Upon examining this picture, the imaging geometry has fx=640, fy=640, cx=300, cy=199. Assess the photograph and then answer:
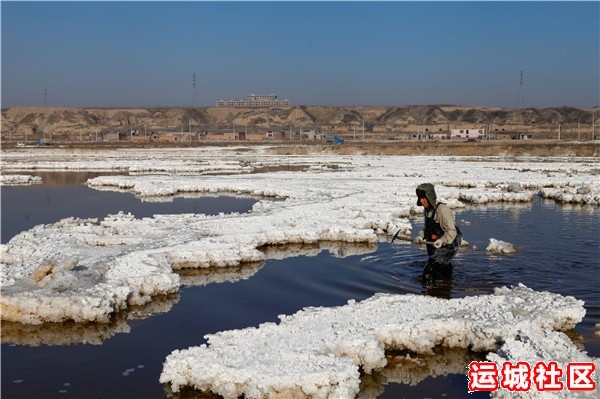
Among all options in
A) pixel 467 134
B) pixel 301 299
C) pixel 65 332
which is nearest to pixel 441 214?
pixel 301 299

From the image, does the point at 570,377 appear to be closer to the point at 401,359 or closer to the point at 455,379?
the point at 455,379

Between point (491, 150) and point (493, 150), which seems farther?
point (491, 150)

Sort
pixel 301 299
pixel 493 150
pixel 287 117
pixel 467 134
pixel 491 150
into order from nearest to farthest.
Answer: pixel 301 299, pixel 493 150, pixel 491 150, pixel 467 134, pixel 287 117

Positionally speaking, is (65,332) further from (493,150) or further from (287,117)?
(287,117)

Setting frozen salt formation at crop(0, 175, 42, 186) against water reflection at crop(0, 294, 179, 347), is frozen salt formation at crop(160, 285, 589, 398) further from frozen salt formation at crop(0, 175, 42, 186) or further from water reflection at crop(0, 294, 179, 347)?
frozen salt formation at crop(0, 175, 42, 186)

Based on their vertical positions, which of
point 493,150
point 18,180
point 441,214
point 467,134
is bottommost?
point 18,180

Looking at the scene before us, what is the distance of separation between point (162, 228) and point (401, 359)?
8.69m

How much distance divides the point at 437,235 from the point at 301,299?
2.59m

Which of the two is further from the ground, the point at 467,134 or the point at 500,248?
the point at 467,134

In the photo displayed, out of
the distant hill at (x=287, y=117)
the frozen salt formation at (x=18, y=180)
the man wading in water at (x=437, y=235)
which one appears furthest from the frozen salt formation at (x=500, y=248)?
the distant hill at (x=287, y=117)

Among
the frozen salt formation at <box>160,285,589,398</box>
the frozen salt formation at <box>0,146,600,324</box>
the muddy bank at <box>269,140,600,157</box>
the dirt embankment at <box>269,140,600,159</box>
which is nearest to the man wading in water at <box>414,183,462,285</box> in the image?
the frozen salt formation at <box>160,285,589,398</box>

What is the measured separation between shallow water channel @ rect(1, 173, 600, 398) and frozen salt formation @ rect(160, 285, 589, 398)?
272 mm

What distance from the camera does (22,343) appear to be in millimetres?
7910

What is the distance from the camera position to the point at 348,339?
695 centimetres
